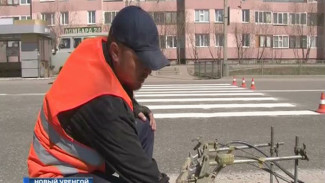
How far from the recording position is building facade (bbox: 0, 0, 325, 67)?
4950 cm

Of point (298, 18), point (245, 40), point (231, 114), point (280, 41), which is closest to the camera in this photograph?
point (231, 114)

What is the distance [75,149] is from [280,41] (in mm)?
53400

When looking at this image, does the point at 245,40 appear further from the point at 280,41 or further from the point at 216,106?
the point at 216,106

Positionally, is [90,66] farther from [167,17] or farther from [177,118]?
[167,17]

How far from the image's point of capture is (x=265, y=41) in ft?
169

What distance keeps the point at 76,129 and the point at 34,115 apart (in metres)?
8.44

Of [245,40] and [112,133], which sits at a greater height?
[245,40]

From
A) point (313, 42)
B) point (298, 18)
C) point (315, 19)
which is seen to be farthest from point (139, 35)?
point (315, 19)

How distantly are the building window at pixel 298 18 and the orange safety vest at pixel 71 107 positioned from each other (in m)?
54.7

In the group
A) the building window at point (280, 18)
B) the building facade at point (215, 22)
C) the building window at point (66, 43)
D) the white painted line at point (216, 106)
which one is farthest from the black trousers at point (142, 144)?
the building window at point (280, 18)

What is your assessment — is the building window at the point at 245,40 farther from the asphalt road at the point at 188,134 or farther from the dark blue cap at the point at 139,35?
the dark blue cap at the point at 139,35

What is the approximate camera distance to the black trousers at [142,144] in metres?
1.86

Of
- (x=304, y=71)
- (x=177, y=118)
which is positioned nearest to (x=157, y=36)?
(x=177, y=118)

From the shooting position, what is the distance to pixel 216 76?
25.1m
